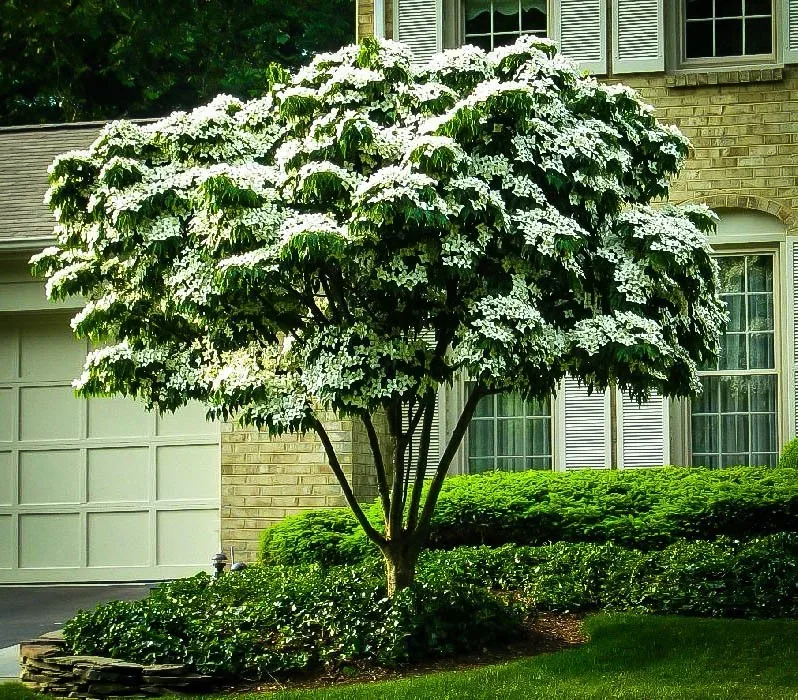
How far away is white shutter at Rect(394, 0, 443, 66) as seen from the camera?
12914 millimetres

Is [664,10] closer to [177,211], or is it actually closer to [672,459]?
[672,459]

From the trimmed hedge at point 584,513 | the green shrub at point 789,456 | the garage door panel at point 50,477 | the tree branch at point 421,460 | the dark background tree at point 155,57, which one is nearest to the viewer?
the tree branch at point 421,460

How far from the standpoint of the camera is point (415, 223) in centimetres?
728

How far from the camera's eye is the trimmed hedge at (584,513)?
1076 cm

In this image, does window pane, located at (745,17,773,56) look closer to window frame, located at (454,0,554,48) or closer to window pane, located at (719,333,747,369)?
window frame, located at (454,0,554,48)

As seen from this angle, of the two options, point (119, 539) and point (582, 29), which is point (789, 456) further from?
point (119, 539)

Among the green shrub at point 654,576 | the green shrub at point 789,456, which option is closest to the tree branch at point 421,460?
the green shrub at point 654,576

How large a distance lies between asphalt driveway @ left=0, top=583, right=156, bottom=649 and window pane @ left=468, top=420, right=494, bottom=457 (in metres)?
3.35

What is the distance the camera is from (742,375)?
12391 mm

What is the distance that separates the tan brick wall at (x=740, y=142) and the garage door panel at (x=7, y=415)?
6817 mm

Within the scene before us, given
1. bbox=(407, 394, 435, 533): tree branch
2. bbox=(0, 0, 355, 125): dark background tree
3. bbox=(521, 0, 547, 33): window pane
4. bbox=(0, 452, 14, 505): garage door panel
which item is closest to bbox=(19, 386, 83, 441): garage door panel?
bbox=(0, 452, 14, 505): garage door panel

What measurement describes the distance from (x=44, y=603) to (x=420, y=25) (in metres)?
6.52

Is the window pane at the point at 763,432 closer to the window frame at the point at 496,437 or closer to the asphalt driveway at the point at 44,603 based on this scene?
the window frame at the point at 496,437

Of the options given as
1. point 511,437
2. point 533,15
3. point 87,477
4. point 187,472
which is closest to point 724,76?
point 533,15
